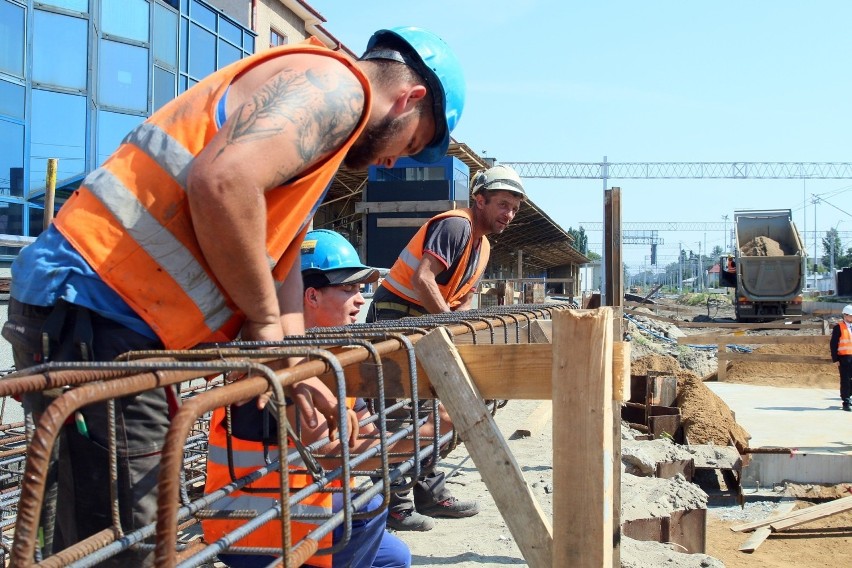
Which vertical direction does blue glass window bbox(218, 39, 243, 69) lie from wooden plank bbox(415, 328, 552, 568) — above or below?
above

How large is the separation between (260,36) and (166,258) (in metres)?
19.2

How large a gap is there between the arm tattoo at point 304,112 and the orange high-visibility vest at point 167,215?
2.5 inches

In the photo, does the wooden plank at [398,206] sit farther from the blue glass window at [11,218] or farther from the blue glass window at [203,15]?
the blue glass window at [11,218]

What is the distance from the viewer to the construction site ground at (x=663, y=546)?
4562 millimetres

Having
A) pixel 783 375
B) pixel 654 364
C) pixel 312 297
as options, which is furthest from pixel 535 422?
pixel 783 375

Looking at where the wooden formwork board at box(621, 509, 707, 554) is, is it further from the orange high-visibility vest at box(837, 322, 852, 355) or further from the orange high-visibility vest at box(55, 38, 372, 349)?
Answer: the orange high-visibility vest at box(837, 322, 852, 355)

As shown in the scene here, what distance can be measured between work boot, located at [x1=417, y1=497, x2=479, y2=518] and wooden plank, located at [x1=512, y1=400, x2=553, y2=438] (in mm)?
2152

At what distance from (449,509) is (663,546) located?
4.47ft

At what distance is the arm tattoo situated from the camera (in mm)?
1770

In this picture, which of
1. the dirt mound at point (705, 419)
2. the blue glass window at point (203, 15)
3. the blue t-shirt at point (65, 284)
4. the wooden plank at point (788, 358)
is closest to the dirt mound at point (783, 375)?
the wooden plank at point (788, 358)

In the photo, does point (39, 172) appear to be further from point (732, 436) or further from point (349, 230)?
point (349, 230)

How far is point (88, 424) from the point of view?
192 cm

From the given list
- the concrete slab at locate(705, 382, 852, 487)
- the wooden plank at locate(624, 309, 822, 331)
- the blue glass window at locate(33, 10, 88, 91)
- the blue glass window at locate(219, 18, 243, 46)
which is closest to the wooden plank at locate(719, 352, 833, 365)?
the concrete slab at locate(705, 382, 852, 487)

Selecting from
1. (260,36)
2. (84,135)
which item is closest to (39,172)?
(84,135)
